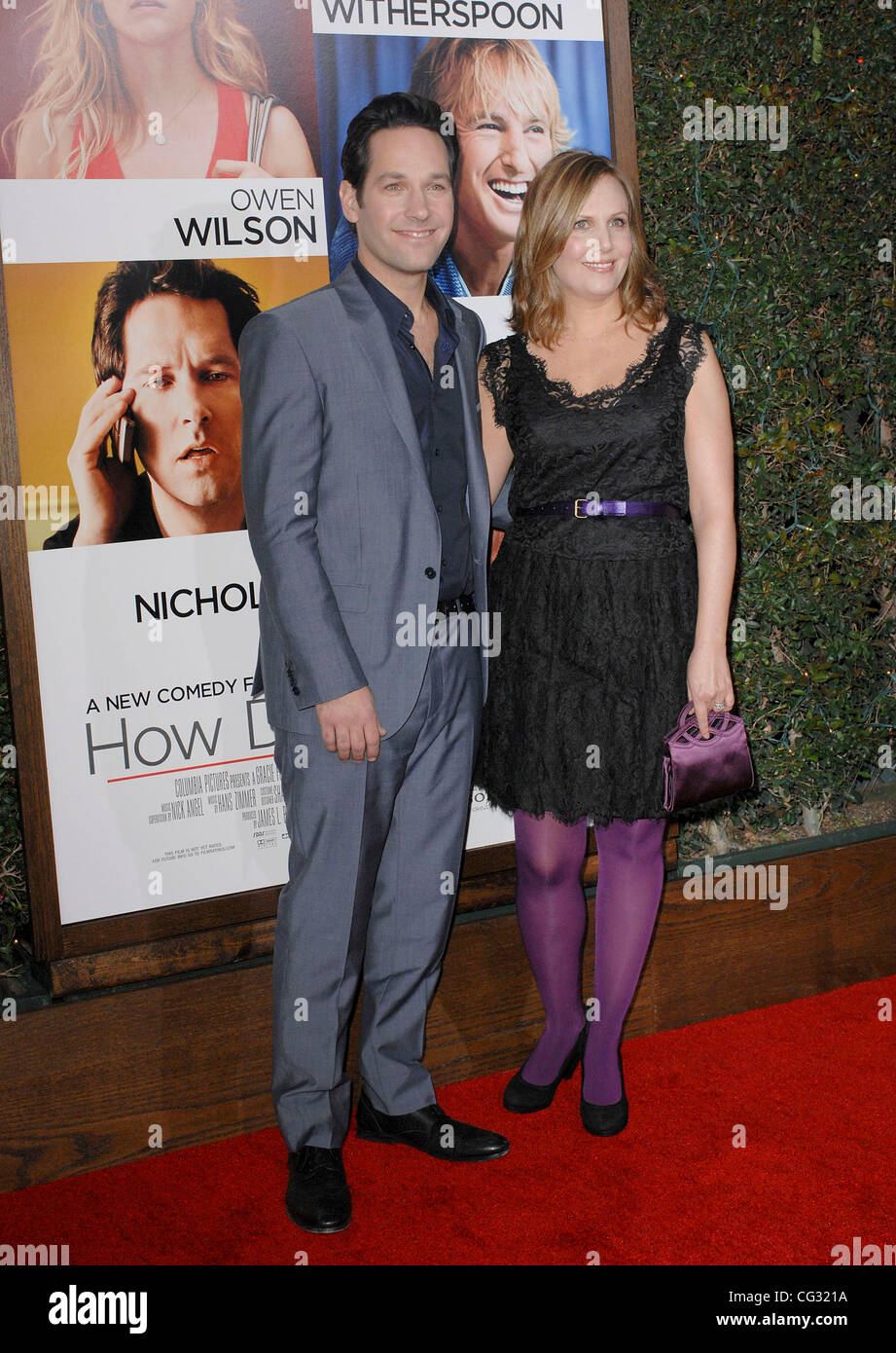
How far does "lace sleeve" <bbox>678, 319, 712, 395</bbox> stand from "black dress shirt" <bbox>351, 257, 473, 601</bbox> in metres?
0.41

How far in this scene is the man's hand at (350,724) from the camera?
2062 mm

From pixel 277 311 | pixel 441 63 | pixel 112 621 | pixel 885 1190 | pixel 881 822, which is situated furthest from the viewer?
pixel 881 822

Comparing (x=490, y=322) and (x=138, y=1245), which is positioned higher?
(x=490, y=322)

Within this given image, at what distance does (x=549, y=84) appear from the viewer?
8.61 feet

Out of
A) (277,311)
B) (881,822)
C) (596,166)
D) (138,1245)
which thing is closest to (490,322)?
(596,166)

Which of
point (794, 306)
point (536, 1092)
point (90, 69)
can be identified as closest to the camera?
point (90, 69)

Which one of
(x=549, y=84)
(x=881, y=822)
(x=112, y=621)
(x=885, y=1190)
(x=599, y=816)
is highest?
(x=549, y=84)

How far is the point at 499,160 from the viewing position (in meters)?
2.59

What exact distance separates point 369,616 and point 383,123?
871 millimetres

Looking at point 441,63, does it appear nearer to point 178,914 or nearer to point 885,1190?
point 178,914

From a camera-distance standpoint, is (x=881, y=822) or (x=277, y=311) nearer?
(x=277, y=311)

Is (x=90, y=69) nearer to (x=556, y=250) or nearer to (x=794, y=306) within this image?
(x=556, y=250)

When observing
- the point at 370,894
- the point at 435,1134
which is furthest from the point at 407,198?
the point at 435,1134

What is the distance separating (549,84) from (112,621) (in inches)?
57.0
